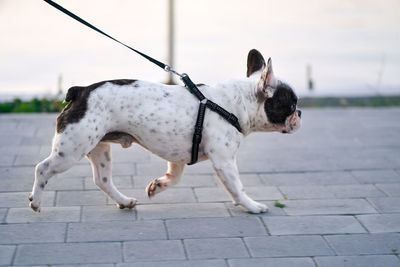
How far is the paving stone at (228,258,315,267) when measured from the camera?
4.50 meters

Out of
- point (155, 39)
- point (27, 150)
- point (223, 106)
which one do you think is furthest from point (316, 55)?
point (223, 106)

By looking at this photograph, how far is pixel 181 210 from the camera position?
18.2ft

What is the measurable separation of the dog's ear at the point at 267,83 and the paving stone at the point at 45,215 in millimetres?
1728

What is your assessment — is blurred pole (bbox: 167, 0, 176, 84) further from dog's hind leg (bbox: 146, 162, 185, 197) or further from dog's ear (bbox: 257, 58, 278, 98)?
dog's ear (bbox: 257, 58, 278, 98)

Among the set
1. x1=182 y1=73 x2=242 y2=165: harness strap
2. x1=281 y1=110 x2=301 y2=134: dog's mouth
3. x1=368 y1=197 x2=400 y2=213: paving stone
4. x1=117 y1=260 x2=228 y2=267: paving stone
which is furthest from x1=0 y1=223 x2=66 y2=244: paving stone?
x1=368 y1=197 x2=400 y2=213: paving stone

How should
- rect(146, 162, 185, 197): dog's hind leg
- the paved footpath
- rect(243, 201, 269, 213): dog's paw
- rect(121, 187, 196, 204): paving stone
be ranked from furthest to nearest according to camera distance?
rect(121, 187, 196, 204): paving stone
rect(146, 162, 185, 197): dog's hind leg
rect(243, 201, 269, 213): dog's paw
the paved footpath

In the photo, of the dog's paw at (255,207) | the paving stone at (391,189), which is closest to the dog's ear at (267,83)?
the dog's paw at (255,207)

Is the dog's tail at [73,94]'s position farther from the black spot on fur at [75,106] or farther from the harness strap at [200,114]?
the harness strap at [200,114]

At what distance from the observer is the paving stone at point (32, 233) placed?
188 inches

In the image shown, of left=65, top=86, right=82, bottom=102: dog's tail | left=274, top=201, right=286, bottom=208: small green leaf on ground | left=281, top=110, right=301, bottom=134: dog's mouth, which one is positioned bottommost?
left=274, top=201, right=286, bottom=208: small green leaf on ground

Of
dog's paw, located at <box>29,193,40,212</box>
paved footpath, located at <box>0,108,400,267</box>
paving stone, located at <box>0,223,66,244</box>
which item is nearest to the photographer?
paved footpath, located at <box>0,108,400,267</box>

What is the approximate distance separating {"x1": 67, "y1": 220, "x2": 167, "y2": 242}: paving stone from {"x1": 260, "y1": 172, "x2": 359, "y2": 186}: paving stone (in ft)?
5.40

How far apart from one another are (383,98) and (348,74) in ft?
6.67

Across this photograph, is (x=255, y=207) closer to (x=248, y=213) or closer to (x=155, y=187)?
(x=248, y=213)
